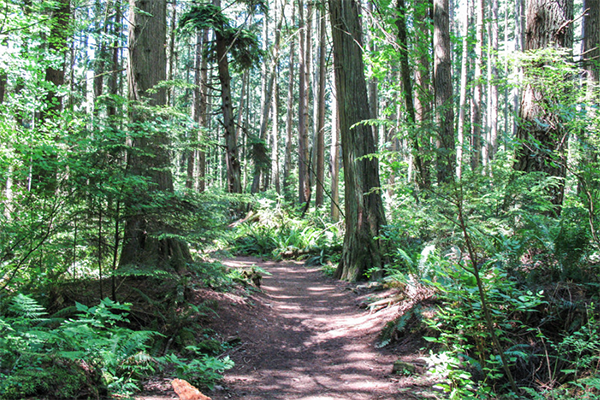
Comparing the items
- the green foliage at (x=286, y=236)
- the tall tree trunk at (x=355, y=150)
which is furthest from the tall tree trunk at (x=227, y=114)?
the tall tree trunk at (x=355, y=150)

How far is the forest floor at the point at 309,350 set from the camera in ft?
10.7

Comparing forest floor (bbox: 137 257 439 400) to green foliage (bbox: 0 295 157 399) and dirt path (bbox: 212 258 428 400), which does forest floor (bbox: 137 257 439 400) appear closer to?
dirt path (bbox: 212 258 428 400)

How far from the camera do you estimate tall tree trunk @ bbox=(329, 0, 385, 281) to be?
7.43 m

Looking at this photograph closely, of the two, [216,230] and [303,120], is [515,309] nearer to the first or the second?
[216,230]

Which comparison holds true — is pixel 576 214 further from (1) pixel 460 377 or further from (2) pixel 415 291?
(1) pixel 460 377

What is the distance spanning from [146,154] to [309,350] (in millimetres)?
2956

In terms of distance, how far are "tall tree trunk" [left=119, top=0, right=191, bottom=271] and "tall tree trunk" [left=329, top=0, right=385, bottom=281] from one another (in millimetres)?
3443

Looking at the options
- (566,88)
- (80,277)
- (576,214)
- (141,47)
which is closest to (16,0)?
(141,47)

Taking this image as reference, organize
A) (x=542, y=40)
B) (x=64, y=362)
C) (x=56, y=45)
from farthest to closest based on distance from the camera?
(x=56, y=45) → (x=542, y=40) → (x=64, y=362)

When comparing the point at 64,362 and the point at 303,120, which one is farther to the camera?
the point at 303,120

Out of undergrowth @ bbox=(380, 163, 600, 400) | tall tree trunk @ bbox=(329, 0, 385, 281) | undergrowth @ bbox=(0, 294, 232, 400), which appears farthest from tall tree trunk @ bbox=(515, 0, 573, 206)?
undergrowth @ bbox=(0, 294, 232, 400)

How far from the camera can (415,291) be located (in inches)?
180

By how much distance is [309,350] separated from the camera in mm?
4500

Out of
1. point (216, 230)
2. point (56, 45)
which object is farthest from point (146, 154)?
point (56, 45)
